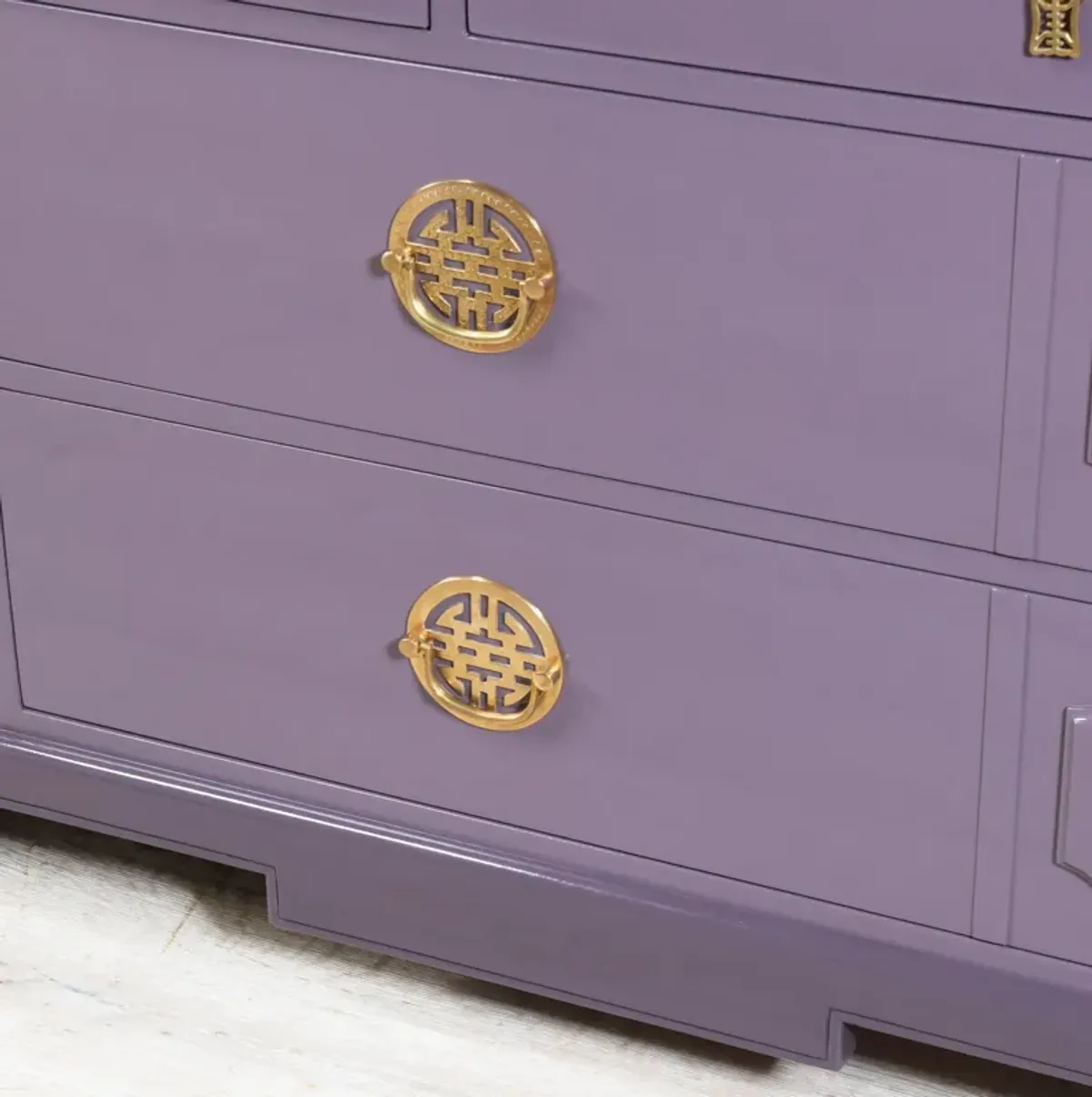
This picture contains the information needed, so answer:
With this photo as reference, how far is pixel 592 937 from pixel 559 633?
20 cm

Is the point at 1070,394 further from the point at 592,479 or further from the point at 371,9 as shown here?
the point at 371,9

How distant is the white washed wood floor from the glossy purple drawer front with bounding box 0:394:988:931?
0.16m

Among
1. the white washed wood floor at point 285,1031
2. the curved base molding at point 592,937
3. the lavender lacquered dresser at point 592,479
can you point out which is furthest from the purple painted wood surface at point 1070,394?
the white washed wood floor at point 285,1031

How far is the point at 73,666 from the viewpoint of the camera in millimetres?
1375

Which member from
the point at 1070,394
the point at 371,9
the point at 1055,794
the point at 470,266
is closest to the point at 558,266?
the point at 470,266

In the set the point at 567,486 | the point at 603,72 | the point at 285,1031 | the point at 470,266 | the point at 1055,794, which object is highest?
the point at 603,72

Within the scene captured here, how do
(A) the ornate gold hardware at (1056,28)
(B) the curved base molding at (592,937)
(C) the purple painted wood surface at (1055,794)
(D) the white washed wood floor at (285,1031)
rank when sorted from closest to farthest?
(A) the ornate gold hardware at (1056,28) → (C) the purple painted wood surface at (1055,794) → (B) the curved base molding at (592,937) → (D) the white washed wood floor at (285,1031)

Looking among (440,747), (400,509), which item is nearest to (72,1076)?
(440,747)

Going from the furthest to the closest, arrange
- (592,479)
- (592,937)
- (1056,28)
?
(592,937), (592,479), (1056,28)

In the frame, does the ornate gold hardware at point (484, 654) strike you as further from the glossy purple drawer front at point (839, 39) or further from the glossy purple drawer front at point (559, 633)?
the glossy purple drawer front at point (839, 39)

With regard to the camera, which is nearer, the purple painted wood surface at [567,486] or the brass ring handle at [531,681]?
the purple painted wood surface at [567,486]

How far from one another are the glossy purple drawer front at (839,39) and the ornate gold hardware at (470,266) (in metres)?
0.09

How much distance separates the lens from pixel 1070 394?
3.33 ft

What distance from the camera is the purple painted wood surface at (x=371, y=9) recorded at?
108cm
